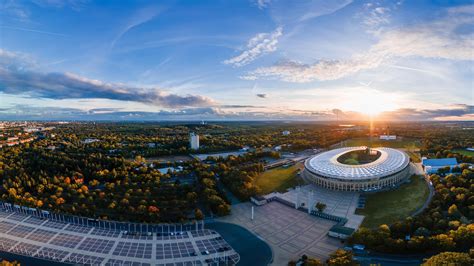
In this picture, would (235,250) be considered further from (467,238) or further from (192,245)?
(467,238)

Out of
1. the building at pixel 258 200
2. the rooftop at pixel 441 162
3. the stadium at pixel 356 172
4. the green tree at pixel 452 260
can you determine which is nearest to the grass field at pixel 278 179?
the stadium at pixel 356 172

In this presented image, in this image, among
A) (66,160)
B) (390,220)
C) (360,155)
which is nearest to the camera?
(390,220)

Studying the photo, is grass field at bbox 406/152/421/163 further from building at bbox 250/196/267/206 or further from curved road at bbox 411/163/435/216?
building at bbox 250/196/267/206

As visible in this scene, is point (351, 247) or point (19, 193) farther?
point (19, 193)

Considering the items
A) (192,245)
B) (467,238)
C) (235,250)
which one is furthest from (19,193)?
(467,238)

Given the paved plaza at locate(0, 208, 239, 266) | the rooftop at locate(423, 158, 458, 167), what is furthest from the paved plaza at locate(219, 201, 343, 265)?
the rooftop at locate(423, 158, 458, 167)

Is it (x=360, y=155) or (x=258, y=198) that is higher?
(x=360, y=155)
